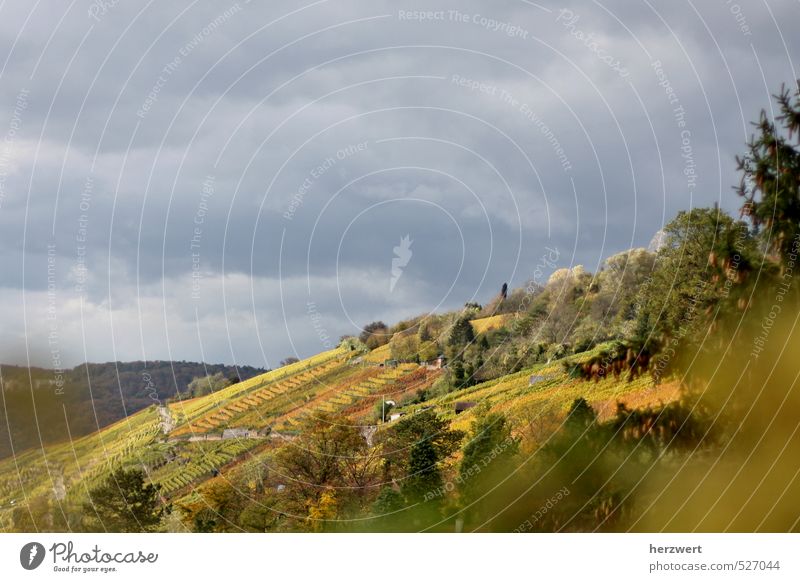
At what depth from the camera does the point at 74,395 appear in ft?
126

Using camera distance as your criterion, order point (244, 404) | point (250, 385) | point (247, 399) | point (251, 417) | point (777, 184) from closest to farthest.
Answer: point (777, 184) < point (251, 417) < point (244, 404) < point (247, 399) < point (250, 385)

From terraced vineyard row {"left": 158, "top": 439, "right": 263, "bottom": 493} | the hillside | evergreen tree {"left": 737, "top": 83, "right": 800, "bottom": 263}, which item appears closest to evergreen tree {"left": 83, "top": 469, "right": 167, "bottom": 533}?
A: the hillside

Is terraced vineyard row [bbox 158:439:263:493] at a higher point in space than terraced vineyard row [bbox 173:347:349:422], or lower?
lower

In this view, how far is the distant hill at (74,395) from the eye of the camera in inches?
1419

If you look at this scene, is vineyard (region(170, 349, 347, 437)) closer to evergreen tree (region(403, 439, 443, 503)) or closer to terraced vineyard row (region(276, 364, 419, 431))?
terraced vineyard row (region(276, 364, 419, 431))

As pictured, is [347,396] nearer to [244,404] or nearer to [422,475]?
[244,404]

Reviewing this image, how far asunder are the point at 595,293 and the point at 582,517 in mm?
16277

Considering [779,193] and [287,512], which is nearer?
[779,193]

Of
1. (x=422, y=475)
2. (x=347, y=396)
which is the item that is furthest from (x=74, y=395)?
(x=422, y=475)

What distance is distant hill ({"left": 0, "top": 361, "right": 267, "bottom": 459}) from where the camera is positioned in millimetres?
36031

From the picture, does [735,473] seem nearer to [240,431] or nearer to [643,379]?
[643,379]
